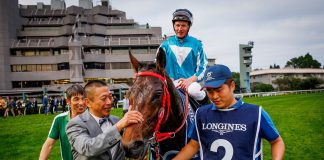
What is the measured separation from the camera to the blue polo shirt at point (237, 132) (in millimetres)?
2484

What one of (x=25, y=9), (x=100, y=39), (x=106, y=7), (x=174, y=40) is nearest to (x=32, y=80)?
(x=100, y=39)

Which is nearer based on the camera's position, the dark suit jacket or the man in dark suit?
the dark suit jacket

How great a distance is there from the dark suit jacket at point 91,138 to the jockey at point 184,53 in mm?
1181

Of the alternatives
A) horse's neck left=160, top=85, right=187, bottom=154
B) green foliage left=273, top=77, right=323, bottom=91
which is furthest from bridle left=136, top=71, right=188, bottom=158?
green foliage left=273, top=77, right=323, bottom=91

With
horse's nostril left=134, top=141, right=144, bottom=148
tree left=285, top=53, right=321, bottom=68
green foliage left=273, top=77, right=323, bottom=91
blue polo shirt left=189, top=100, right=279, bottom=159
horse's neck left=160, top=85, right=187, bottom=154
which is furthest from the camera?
tree left=285, top=53, right=321, bottom=68

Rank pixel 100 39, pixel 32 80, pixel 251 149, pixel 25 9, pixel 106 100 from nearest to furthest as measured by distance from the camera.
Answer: pixel 251 149, pixel 106 100, pixel 32 80, pixel 100 39, pixel 25 9

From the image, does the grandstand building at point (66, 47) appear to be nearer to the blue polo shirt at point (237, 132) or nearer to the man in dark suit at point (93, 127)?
the man in dark suit at point (93, 127)

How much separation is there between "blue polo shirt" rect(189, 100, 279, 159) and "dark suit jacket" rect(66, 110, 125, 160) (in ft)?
2.95

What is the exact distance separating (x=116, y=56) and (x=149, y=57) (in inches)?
274

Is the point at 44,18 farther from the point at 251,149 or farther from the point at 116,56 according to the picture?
the point at 251,149

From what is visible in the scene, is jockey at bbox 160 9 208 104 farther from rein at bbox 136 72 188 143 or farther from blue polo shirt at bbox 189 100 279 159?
blue polo shirt at bbox 189 100 279 159

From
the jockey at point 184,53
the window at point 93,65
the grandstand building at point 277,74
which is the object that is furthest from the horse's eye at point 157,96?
the grandstand building at point 277,74

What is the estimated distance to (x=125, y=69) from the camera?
184 feet

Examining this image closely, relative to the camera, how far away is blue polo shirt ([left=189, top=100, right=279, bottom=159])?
2.48 m
